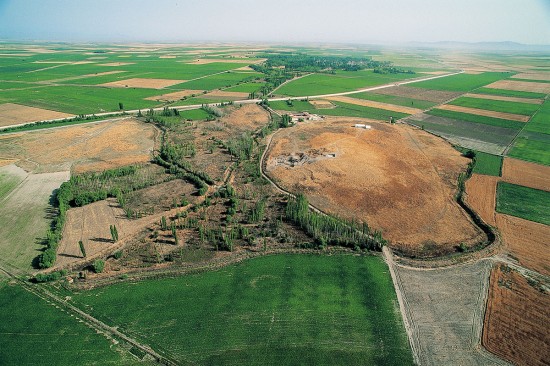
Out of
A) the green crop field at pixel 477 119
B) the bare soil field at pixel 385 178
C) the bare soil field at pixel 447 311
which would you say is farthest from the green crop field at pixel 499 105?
the bare soil field at pixel 447 311

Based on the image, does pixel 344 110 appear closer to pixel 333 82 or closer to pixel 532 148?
pixel 532 148

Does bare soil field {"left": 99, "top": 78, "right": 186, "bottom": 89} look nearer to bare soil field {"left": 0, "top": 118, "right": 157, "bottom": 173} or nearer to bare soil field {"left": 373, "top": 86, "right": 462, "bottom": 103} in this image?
bare soil field {"left": 0, "top": 118, "right": 157, "bottom": 173}

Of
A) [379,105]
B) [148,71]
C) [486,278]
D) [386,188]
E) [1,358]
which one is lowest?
[1,358]

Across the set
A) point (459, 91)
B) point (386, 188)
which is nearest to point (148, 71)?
point (459, 91)

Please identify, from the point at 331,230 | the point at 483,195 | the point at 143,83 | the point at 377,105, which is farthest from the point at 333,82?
the point at 331,230

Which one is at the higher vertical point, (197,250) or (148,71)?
(148,71)

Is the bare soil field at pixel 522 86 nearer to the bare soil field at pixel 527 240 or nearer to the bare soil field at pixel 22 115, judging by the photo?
the bare soil field at pixel 527 240

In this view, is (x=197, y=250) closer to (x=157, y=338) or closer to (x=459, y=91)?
(x=157, y=338)
